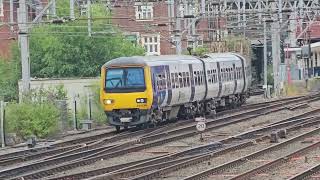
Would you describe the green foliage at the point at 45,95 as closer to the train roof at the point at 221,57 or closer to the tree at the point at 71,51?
the train roof at the point at 221,57

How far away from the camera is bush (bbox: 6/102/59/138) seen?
2586 cm

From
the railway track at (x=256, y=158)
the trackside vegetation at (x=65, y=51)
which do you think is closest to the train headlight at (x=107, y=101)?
the railway track at (x=256, y=158)

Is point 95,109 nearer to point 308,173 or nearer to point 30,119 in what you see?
point 30,119

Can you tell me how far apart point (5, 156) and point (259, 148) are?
21.0 ft

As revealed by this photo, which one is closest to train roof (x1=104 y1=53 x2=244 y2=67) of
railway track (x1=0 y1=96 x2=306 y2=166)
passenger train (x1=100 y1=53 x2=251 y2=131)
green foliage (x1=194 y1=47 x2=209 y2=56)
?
passenger train (x1=100 y1=53 x2=251 y2=131)

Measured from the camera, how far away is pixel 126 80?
2712 cm

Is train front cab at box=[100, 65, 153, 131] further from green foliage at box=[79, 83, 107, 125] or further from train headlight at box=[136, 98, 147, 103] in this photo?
green foliage at box=[79, 83, 107, 125]

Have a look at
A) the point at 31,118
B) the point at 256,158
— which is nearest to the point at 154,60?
the point at 31,118

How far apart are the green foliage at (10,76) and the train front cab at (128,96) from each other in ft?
47.1

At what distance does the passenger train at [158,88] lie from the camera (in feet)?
88.7

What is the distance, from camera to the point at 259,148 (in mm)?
21266

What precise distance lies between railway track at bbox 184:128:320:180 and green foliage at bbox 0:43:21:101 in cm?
2066

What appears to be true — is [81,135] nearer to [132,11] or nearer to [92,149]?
[92,149]

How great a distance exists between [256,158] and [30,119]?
928cm
